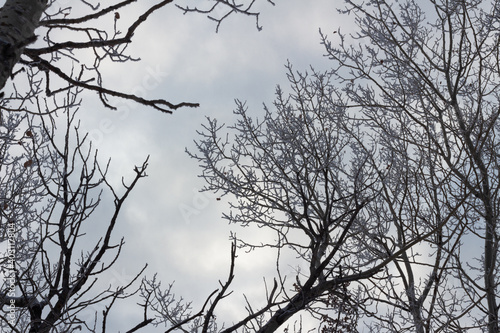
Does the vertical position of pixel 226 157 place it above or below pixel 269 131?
below

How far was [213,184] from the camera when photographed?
20.7 feet

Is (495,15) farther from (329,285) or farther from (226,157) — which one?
(329,285)

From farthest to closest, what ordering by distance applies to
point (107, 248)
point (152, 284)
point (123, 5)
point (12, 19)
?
point (152, 284), point (107, 248), point (123, 5), point (12, 19)

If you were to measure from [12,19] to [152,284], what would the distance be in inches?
228

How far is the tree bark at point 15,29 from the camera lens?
1.51 m

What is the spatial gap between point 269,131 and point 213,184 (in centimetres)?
113

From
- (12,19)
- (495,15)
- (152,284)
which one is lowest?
(12,19)

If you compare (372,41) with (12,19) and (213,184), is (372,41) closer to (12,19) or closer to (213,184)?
(213,184)

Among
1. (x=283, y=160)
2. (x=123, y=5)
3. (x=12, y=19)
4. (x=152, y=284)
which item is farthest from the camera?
(x=152, y=284)

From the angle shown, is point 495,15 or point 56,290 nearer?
point 56,290

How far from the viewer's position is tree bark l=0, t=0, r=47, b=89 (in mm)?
1511

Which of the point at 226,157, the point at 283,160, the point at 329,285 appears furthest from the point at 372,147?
the point at 329,285

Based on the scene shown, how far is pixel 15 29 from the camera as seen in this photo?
5.15 feet

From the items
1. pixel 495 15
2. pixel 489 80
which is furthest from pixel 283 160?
pixel 495 15
